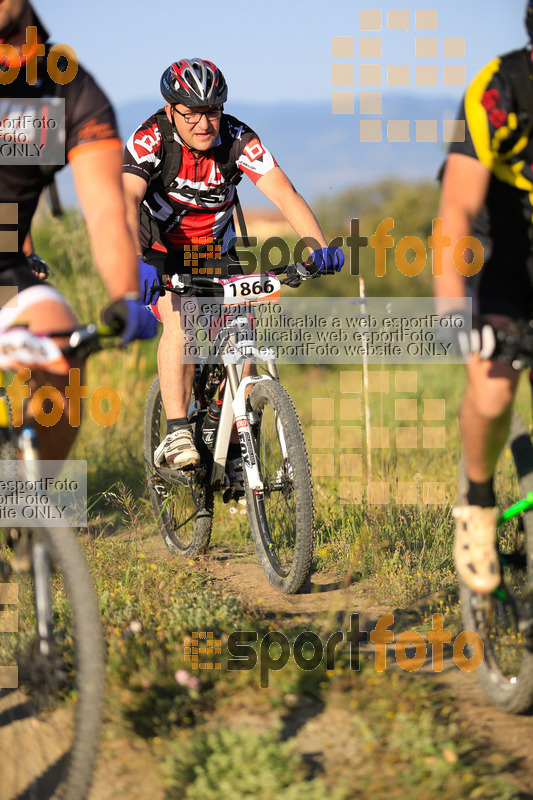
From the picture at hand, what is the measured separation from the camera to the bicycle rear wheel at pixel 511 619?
3.14m

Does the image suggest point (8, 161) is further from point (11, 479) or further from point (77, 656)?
point (77, 656)

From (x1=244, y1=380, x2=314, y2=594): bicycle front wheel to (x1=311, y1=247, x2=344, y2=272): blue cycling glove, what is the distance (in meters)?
0.69

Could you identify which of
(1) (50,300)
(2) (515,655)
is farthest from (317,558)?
(1) (50,300)

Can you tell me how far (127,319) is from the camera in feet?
8.70

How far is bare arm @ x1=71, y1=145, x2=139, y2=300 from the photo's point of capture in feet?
9.73

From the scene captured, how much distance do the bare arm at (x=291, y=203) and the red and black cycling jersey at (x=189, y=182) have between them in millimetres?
79

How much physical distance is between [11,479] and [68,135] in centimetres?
121

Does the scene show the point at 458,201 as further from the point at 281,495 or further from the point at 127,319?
the point at 281,495

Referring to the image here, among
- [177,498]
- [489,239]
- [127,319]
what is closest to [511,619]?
[489,239]

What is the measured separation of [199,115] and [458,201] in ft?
8.55

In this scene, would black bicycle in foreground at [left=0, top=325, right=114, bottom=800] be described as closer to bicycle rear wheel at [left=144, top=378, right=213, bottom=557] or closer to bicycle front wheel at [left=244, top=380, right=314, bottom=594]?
bicycle front wheel at [left=244, top=380, right=314, bottom=594]

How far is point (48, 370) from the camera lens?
2811 mm

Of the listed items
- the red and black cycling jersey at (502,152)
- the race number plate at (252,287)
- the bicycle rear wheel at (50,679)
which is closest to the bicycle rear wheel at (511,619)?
the red and black cycling jersey at (502,152)

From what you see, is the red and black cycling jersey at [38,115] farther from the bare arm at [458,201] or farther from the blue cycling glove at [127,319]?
the bare arm at [458,201]
